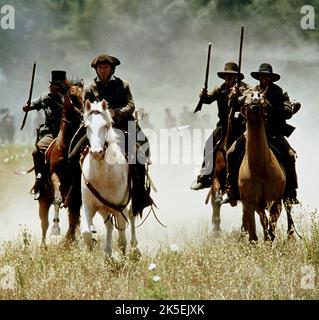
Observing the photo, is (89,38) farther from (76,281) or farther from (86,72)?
(76,281)

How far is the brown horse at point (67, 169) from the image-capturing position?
12.2 meters

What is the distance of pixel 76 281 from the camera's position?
9266mm

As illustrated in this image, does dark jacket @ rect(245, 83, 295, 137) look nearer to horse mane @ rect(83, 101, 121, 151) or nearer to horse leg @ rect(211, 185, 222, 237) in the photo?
horse leg @ rect(211, 185, 222, 237)

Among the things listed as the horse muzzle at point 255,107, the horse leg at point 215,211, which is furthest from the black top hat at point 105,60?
the horse leg at point 215,211

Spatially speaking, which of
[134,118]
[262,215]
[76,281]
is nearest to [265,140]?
[262,215]

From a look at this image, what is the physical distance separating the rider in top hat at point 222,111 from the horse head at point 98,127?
9.73ft

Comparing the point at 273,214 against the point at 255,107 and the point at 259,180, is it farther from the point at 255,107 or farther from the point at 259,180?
the point at 255,107

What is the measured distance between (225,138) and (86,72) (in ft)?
33.5

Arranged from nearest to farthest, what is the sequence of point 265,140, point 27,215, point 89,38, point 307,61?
1. point 265,140
2. point 27,215
3. point 307,61
4. point 89,38

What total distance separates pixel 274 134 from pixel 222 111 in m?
1.51

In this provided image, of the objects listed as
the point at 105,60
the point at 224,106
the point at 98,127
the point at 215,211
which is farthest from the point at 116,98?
the point at 215,211

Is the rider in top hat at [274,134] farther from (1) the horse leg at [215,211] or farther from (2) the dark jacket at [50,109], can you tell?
(2) the dark jacket at [50,109]

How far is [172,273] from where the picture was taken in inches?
→ 378

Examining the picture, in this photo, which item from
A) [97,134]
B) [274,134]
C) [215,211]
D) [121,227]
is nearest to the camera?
[97,134]
